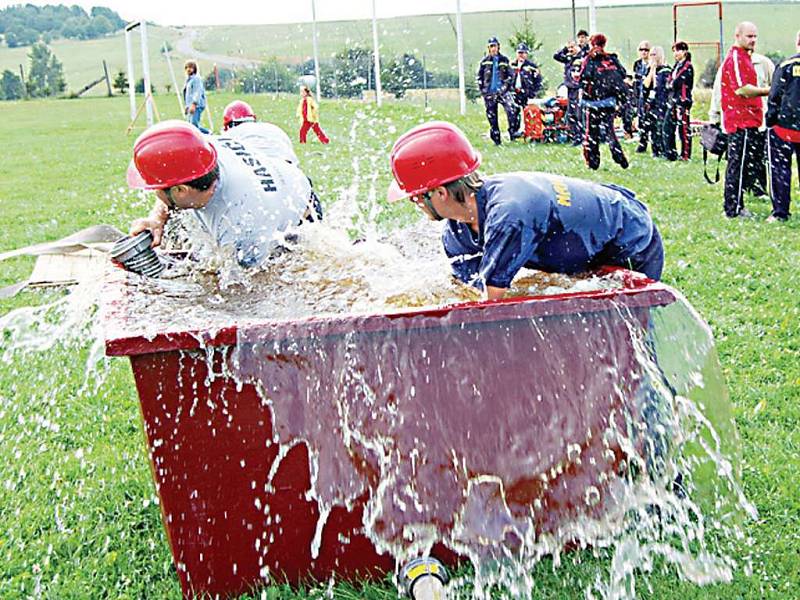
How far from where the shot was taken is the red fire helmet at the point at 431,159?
11.9 ft

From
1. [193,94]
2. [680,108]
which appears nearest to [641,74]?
[680,108]

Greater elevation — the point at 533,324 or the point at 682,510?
the point at 533,324

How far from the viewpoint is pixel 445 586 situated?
3.54 m

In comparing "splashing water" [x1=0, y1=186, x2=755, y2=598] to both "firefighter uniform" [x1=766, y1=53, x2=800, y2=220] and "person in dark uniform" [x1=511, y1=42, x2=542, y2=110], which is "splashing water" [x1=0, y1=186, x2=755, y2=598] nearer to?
"firefighter uniform" [x1=766, y1=53, x2=800, y2=220]

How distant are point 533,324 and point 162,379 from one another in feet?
4.17

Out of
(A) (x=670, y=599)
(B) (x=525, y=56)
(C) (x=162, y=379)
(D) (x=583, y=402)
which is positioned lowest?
(A) (x=670, y=599)

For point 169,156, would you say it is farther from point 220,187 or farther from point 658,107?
point 658,107

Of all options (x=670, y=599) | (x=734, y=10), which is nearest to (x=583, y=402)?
(x=670, y=599)

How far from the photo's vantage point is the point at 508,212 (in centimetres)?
355

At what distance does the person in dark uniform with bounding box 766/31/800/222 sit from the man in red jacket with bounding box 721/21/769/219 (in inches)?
18.9

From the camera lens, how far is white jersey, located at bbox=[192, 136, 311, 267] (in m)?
4.55

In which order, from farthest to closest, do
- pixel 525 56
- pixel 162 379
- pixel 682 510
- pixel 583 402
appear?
pixel 525 56 → pixel 682 510 → pixel 583 402 → pixel 162 379

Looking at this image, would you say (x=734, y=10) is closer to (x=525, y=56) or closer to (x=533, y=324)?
(x=525, y=56)

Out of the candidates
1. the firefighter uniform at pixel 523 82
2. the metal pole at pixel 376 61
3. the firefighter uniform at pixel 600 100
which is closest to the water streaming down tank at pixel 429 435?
the firefighter uniform at pixel 600 100
